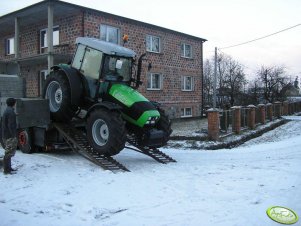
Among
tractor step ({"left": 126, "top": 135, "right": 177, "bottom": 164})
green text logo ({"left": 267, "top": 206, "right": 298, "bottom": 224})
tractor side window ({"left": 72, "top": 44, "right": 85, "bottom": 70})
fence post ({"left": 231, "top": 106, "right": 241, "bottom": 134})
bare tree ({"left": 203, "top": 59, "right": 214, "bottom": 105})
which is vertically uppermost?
bare tree ({"left": 203, "top": 59, "right": 214, "bottom": 105})

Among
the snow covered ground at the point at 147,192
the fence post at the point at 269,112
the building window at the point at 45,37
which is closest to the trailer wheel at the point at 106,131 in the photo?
the snow covered ground at the point at 147,192

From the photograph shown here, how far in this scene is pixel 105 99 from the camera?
1011cm

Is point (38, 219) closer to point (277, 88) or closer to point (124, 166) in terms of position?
point (124, 166)

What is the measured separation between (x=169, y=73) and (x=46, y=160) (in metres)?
15.8

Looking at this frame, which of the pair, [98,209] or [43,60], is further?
[43,60]

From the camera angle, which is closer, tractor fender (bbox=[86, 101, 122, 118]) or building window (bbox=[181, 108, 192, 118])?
tractor fender (bbox=[86, 101, 122, 118])

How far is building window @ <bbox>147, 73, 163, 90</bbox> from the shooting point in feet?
76.0

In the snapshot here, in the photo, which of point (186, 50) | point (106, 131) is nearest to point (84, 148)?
point (106, 131)

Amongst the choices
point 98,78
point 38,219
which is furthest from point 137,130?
point 38,219

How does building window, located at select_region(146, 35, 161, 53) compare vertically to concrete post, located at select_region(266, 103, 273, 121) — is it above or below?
above

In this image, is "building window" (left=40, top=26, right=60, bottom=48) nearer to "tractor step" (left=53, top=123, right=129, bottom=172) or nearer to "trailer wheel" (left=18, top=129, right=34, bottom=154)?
"trailer wheel" (left=18, top=129, right=34, bottom=154)

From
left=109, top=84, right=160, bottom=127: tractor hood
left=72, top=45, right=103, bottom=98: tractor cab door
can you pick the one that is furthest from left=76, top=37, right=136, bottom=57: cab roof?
left=109, top=84, right=160, bottom=127: tractor hood

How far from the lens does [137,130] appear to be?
10.0 m

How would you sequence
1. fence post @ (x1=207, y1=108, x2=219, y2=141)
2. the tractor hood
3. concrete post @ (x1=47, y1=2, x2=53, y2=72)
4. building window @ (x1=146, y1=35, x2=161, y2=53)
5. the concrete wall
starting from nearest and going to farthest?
the tractor hood
the concrete wall
fence post @ (x1=207, y1=108, x2=219, y2=141)
concrete post @ (x1=47, y1=2, x2=53, y2=72)
building window @ (x1=146, y1=35, x2=161, y2=53)
